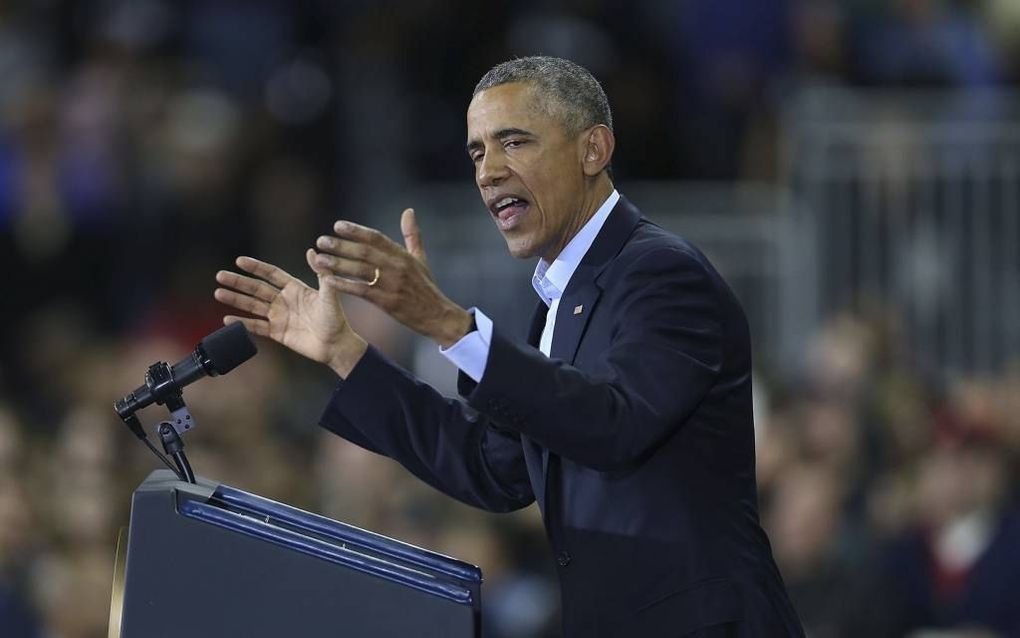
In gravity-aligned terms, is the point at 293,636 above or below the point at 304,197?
below

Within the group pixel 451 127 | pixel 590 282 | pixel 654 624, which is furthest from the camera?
pixel 451 127

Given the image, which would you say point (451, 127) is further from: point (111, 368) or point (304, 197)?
point (111, 368)

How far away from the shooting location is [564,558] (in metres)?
2.96

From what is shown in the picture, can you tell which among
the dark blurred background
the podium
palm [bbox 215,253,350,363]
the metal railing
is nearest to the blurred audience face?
the dark blurred background

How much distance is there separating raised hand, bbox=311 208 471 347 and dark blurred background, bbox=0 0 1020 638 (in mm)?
3391

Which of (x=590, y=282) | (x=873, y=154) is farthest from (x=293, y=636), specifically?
(x=873, y=154)

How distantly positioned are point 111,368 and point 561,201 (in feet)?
15.1

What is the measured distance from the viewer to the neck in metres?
3.16

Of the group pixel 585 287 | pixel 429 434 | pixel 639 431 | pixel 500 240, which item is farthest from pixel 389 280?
pixel 500 240

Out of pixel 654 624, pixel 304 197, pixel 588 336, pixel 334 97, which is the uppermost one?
pixel 334 97

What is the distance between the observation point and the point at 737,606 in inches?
112

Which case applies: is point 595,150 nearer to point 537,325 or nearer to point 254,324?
point 537,325

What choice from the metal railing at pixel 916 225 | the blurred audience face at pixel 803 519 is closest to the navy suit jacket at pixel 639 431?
the blurred audience face at pixel 803 519

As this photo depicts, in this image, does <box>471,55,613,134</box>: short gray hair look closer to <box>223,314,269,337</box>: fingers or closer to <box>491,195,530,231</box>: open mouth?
<box>491,195,530,231</box>: open mouth
